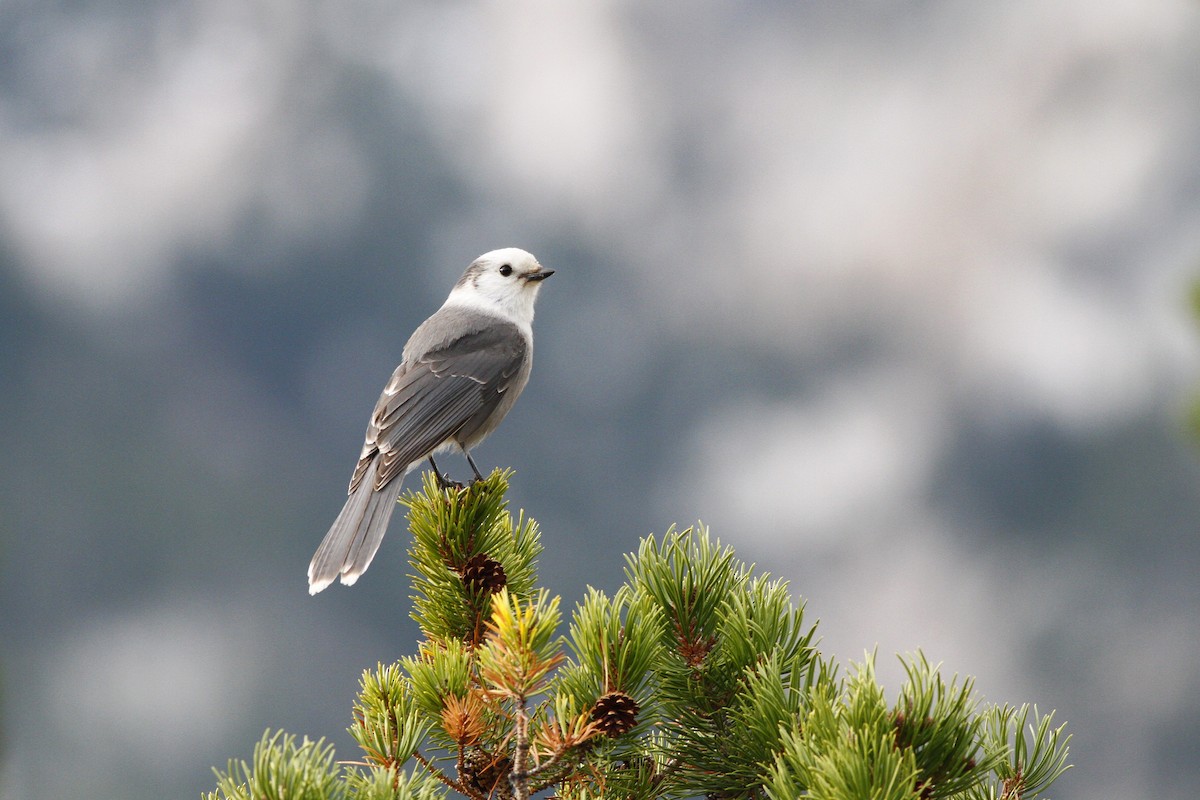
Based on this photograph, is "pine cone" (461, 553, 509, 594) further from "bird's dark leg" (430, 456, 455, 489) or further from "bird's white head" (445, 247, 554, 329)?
"bird's white head" (445, 247, 554, 329)

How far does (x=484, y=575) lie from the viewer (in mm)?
2240

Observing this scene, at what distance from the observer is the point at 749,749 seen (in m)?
1.79

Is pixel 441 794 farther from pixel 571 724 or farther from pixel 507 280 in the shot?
pixel 507 280

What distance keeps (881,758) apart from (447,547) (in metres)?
1.20

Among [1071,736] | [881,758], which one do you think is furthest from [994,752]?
[881,758]

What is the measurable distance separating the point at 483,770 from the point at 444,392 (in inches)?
90.0

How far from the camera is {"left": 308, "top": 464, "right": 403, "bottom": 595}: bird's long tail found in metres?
3.16

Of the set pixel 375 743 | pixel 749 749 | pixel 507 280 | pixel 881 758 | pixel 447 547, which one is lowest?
pixel 881 758

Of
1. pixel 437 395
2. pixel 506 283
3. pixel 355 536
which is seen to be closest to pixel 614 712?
pixel 355 536

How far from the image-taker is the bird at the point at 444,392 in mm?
3363

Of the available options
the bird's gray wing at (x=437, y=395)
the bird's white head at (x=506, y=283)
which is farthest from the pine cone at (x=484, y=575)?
the bird's white head at (x=506, y=283)

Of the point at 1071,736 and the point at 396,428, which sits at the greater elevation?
the point at 396,428

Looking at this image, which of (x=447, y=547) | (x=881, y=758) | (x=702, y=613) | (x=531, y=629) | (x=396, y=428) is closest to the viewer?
(x=881, y=758)

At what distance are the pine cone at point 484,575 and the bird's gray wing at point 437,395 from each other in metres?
1.40
